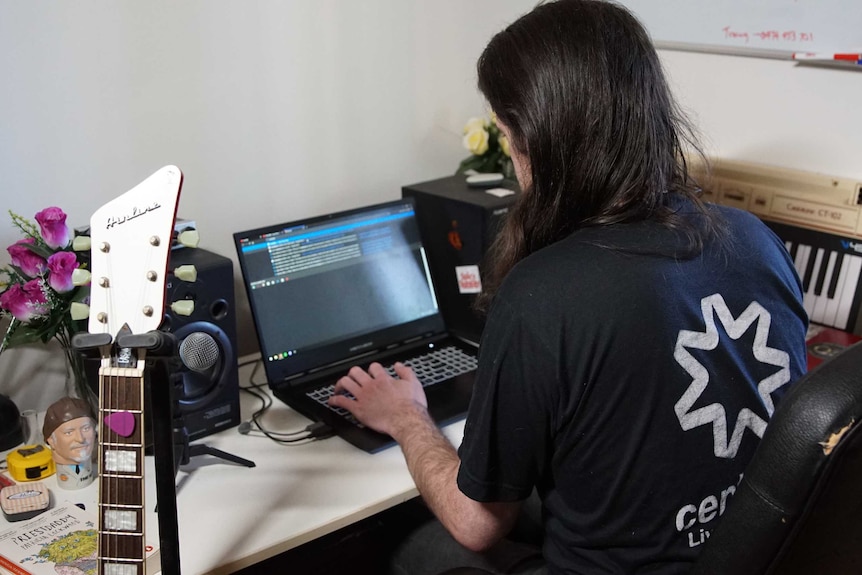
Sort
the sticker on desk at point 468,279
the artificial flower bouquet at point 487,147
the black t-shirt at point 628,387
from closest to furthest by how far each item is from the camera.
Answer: the black t-shirt at point 628,387, the sticker on desk at point 468,279, the artificial flower bouquet at point 487,147

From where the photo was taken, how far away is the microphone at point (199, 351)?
142cm

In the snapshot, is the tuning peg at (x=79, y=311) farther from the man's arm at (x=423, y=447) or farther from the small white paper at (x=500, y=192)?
the small white paper at (x=500, y=192)

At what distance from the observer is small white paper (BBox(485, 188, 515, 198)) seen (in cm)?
184

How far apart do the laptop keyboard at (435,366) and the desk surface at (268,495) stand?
0.14m

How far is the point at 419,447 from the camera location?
4.37ft

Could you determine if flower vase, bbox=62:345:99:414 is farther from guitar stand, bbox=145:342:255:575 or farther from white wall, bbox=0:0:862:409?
guitar stand, bbox=145:342:255:575

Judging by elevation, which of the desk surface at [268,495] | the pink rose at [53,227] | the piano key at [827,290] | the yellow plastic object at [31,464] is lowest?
the desk surface at [268,495]

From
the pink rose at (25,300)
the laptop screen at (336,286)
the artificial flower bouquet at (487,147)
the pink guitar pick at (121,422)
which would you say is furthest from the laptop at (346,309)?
the pink guitar pick at (121,422)

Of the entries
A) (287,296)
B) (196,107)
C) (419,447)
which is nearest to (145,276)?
(419,447)

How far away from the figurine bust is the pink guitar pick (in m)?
0.32

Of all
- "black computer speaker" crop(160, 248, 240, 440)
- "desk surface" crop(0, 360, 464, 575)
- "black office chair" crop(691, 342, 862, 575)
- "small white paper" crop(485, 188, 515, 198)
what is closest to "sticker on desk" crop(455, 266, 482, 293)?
"small white paper" crop(485, 188, 515, 198)

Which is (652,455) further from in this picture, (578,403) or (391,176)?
(391,176)

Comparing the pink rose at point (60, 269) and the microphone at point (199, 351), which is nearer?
the pink rose at point (60, 269)

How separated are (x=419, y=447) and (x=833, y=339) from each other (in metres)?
0.91
